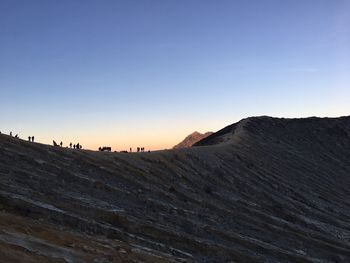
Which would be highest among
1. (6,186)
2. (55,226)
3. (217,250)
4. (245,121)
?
(245,121)

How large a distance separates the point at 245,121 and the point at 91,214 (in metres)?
80.0

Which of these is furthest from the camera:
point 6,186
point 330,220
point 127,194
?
point 330,220

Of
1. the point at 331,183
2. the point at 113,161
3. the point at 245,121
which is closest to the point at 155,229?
the point at 113,161

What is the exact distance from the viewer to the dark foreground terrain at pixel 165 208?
76.0ft

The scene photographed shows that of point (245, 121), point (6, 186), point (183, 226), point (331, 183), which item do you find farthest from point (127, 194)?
point (245, 121)

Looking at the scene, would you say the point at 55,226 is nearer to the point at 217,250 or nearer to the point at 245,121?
the point at 217,250

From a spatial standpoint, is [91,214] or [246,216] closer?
[91,214]

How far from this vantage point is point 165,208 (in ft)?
120

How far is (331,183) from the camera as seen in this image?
7312 centimetres

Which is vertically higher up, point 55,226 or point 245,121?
point 245,121

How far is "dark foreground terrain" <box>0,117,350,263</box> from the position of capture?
23.2 m

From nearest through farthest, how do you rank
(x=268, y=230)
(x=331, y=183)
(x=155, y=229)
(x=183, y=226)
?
1. (x=155, y=229)
2. (x=183, y=226)
3. (x=268, y=230)
4. (x=331, y=183)

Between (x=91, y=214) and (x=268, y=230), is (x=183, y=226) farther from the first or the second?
(x=268, y=230)

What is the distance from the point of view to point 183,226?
34.2m
